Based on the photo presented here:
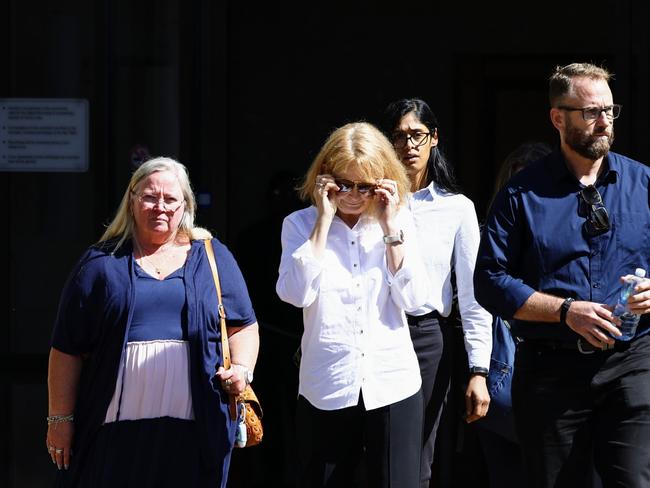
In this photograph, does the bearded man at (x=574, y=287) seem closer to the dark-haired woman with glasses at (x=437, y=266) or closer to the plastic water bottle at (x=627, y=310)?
the plastic water bottle at (x=627, y=310)

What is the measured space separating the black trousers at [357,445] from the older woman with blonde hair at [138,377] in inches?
12.5

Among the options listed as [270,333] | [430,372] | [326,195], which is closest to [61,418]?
[326,195]

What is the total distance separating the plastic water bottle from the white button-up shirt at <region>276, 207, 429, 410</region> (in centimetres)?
78

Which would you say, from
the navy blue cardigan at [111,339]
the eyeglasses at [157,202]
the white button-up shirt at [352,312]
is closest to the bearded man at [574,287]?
the white button-up shirt at [352,312]

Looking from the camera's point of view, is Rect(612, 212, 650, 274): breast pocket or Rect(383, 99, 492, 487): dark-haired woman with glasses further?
Rect(383, 99, 492, 487): dark-haired woman with glasses

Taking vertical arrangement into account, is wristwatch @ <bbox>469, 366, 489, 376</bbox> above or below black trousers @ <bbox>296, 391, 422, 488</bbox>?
above

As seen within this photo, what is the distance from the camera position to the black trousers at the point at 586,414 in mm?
4238

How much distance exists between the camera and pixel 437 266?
5.27 m

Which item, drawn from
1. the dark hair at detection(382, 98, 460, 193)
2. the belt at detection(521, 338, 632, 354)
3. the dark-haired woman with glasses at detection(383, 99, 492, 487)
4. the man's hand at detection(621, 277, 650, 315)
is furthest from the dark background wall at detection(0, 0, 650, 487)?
the man's hand at detection(621, 277, 650, 315)

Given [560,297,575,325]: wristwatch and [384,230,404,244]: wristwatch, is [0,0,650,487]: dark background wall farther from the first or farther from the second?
[560,297,575,325]: wristwatch

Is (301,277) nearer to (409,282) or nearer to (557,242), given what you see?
(409,282)

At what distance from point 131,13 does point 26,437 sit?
2.37 m

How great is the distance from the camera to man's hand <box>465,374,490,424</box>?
5168 millimetres

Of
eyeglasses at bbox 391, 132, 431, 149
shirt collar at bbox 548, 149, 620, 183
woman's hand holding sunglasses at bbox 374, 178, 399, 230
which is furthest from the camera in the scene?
eyeglasses at bbox 391, 132, 431, 149
